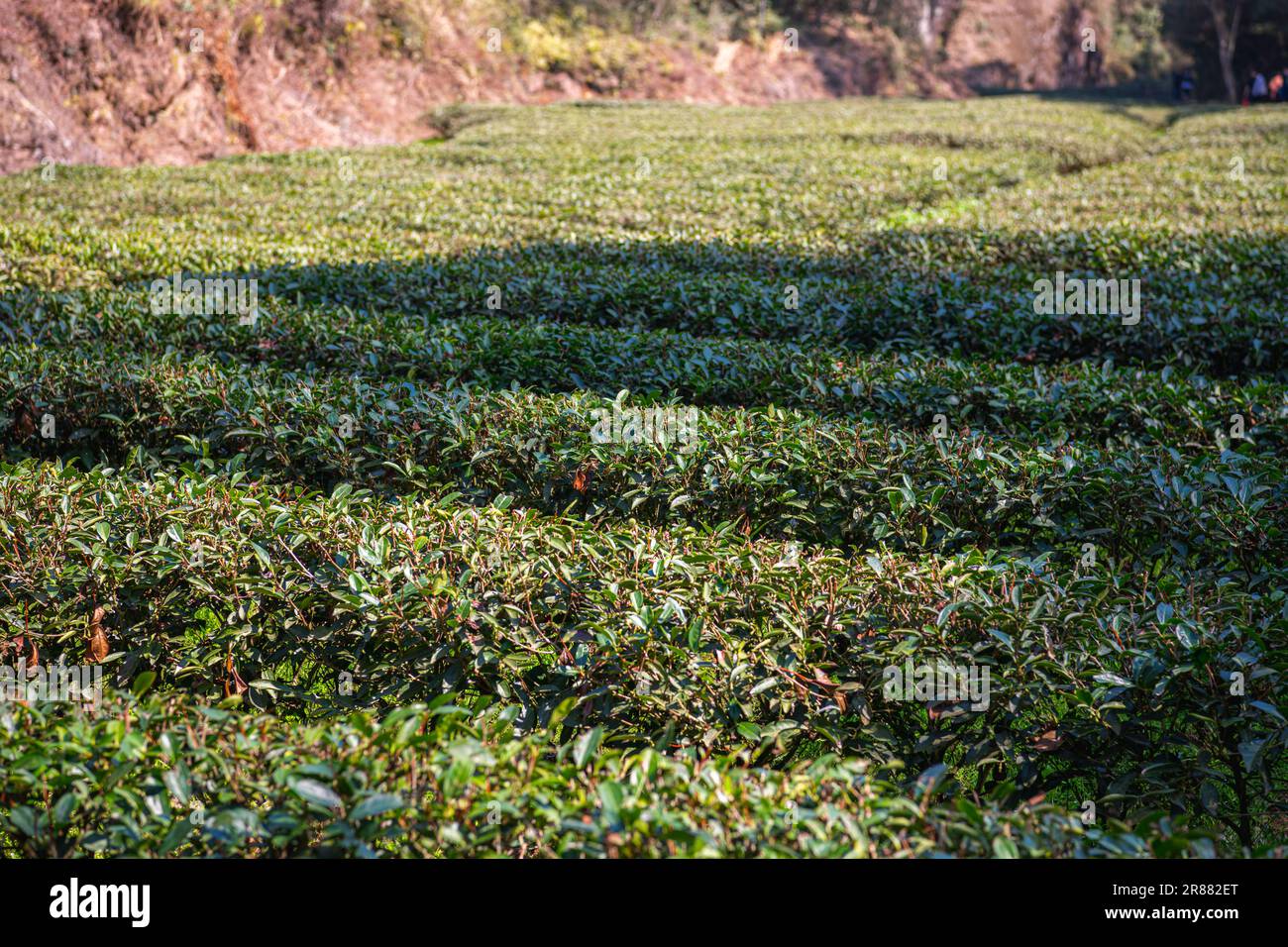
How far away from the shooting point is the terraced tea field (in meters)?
2.28

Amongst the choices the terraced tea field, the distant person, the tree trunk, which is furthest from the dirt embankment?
the distant person

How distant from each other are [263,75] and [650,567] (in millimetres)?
27240

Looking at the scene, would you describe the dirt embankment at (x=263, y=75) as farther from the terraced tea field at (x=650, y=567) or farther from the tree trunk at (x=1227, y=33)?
the tree trunk at (x=1227, y=33)

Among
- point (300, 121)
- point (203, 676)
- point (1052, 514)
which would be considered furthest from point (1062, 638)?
point (300, 121)

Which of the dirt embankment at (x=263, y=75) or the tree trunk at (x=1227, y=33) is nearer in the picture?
the dirt embankment at (x=263, y=75)

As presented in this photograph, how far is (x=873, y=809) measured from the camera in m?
2.29

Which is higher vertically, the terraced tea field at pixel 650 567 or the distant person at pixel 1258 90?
the distant person at pixel 1258 90

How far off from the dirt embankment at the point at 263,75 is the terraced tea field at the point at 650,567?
46.9 ft

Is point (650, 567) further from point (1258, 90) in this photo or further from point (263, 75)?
point (1258, 90)

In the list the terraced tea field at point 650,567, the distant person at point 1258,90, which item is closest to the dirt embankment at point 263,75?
the terraced tea field at point 650,567

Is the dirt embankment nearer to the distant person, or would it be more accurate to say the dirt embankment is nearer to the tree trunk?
the tree trunk

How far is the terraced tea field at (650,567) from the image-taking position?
2.28 metres

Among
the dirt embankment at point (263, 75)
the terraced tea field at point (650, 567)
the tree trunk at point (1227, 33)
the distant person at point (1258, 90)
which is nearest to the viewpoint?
the terraced tea field at point (650, 567)

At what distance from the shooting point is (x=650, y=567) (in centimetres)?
357
